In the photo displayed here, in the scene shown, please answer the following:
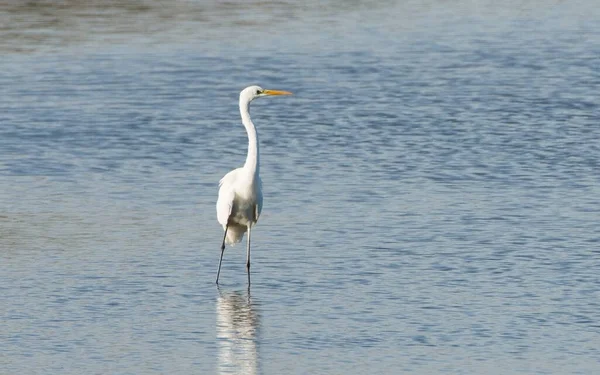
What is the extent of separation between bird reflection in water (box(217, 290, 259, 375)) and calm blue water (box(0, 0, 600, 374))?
35 mm

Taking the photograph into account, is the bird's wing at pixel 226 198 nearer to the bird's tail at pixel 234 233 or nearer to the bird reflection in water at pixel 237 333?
the bird's tail at pixel 234 233

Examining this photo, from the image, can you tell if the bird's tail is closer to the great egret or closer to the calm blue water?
the great egret

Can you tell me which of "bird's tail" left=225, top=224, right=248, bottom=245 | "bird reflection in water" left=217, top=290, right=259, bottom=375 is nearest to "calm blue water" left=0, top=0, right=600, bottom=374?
"bird reflection in water" left=217, top=290, right=259, bottom=375

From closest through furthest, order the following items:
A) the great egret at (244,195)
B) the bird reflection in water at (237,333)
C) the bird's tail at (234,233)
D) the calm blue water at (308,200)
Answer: the bird reflection in water at (237,333) < the calm blue water at (308,200) < the great egret at (244,195) < the bird's tail at (234,233)

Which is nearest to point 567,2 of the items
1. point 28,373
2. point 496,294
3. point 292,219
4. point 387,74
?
point 387,74

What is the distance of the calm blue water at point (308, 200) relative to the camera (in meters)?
12.6

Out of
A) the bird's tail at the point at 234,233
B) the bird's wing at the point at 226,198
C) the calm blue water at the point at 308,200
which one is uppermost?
the bird's wing at the point at 226,198

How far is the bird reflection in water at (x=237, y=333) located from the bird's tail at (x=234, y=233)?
1.22 meters

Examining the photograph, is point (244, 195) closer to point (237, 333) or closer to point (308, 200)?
point (237, 333)

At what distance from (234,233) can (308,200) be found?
2.78 metres

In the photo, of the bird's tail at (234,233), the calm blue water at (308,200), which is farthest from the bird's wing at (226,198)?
the calm blue water at (308,200)

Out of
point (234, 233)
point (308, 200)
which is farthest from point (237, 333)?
point (308, 200)

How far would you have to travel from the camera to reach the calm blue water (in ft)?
41.3

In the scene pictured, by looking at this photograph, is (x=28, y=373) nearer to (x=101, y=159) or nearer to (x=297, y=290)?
(x=297, y=290)
